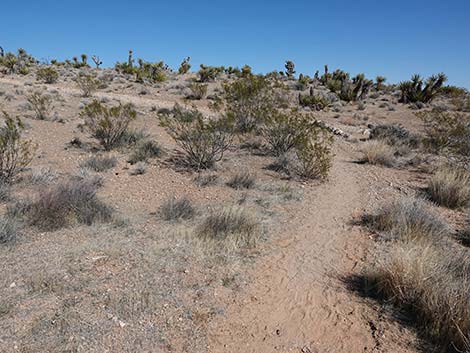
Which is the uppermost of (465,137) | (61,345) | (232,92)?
(232,92)

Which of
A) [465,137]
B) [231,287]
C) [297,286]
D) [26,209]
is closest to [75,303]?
[231,287]

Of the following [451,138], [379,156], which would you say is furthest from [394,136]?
[379,156]

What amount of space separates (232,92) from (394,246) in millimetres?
9081

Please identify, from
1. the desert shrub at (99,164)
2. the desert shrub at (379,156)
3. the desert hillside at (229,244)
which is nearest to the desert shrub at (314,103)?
the desert hillside at (229,244)

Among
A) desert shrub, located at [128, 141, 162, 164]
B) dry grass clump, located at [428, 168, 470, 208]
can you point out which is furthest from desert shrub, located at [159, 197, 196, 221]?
dry grass clump, located at [428, 168, 470, 208]

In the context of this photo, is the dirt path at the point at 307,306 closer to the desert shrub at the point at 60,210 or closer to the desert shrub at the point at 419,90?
the desert shrub at the point at 60,210

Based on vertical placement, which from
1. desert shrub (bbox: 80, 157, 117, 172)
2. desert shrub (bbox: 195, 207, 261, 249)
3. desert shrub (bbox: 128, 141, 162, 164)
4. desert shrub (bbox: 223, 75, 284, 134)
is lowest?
desert shrub (bbox: 195, 207, 261, 249)

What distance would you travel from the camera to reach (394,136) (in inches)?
521

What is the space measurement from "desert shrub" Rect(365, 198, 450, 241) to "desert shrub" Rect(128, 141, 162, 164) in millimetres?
6118

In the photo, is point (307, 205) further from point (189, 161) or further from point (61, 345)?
point (61, 345)

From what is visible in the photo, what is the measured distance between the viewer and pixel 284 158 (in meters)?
9.63

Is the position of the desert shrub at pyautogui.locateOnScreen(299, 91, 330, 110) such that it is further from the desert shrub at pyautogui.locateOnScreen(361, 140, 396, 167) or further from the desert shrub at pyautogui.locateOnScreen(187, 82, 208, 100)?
the desert shrub at pyautogui.locateOnScreen(361, 140, 396, 167)

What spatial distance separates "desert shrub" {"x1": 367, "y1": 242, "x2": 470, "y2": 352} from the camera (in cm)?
329

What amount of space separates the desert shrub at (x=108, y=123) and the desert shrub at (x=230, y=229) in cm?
602
